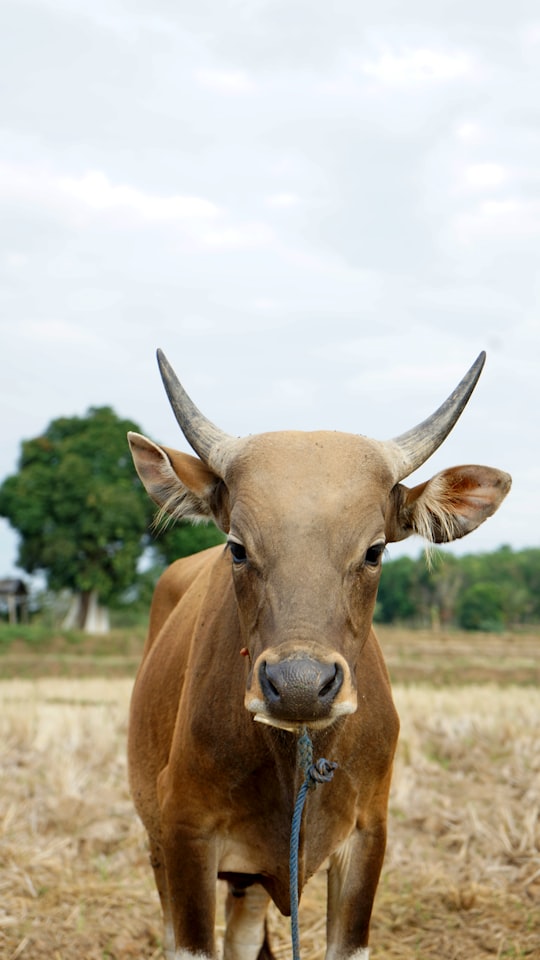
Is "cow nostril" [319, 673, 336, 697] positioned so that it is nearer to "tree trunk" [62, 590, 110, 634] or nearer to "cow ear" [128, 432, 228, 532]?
"cow ear" [128, 432, 228, 532]

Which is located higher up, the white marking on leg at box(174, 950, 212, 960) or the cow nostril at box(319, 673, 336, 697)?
the cow nostril at box(319, 673, 336, 697)

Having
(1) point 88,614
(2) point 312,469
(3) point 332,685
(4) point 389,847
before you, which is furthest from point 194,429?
(1) point 88,614

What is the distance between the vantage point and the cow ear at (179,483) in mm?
4617

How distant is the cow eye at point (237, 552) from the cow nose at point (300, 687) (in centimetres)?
66

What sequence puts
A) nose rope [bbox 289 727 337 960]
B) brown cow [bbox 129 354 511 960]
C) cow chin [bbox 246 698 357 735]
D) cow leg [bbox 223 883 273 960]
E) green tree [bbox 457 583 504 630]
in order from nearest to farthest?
cow chin [bbox 246 698 357 735] < brown cow [bbox 129 354 511 960] < nose rope [bbox 289 727 337 960] < cow leg [bbox 223 883 273 960] < green tree [bbox 457 583 504 630]

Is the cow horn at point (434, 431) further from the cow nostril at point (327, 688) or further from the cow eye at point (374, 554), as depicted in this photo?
the cow nostril at point (327, 688)

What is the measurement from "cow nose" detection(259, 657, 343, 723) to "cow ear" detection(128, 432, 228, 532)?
52.4 inches

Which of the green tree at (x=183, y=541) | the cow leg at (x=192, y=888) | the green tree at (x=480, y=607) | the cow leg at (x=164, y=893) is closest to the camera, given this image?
the cow leg at (x=192, y=888)

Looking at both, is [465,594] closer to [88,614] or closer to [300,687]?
[88,614]

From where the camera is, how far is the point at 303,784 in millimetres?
4047

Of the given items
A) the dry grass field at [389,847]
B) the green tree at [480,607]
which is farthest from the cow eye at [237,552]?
the green tree at [480,607]

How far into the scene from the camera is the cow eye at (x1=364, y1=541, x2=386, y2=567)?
13.1 feet

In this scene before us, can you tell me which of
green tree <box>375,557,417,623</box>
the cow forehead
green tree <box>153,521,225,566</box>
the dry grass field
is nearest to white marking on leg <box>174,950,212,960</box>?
the cow forehead

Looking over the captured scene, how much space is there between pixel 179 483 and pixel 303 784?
57.5 inches
